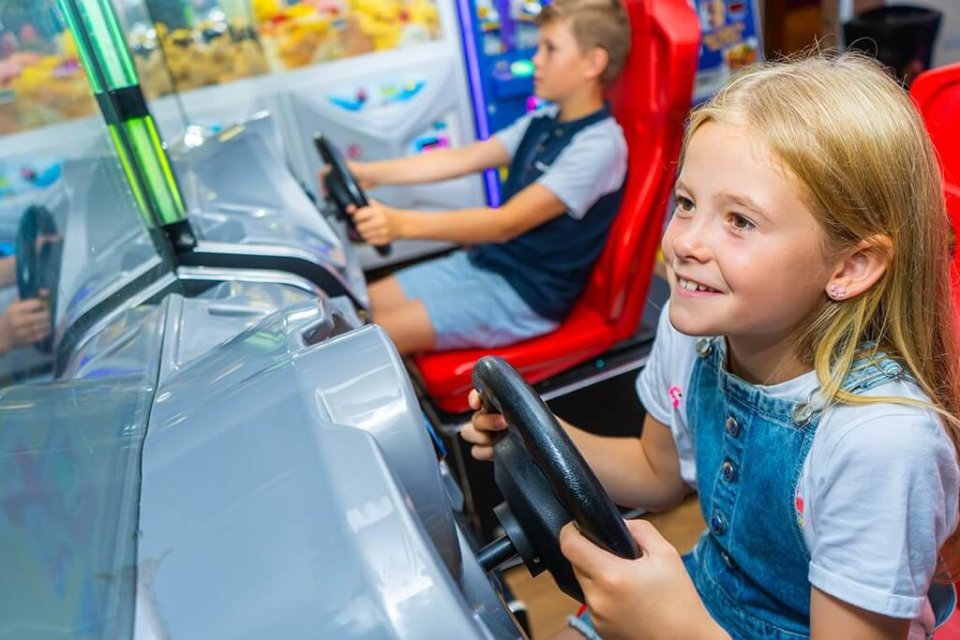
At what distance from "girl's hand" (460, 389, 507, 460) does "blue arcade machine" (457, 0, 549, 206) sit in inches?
90.1

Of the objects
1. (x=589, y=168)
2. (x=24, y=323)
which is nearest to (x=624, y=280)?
(x=589, y=168)

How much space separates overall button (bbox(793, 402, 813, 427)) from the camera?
74 centimetres

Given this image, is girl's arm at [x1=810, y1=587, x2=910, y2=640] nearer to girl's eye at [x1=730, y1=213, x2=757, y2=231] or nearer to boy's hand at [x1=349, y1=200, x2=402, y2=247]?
girl's eye at [x1=730, y1=213, x2=757, y2=231]

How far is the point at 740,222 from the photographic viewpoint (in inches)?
28.0

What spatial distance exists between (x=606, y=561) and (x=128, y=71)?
0.88 metres

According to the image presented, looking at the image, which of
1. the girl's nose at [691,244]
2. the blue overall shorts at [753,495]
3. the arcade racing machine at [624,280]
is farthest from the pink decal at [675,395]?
the arcade racing machine at [624,280]

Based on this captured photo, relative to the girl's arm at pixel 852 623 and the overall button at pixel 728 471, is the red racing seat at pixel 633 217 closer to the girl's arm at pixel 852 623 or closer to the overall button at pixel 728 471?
the overall button at pixel 728 471

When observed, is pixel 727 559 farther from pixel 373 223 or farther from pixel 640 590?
pixel 373 223

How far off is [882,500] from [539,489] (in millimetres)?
287

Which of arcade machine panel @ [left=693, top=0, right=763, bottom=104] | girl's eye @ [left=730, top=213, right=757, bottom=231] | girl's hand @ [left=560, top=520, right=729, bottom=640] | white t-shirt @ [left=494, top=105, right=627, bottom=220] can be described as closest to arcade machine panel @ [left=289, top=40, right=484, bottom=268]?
arcade machine panel @ [left=693, top=0, right=763, bottom=104]

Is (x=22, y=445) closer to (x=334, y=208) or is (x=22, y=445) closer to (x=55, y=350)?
(x=55, y=350)

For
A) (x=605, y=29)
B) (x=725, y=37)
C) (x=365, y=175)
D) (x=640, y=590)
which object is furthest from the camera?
(x=725, y=37)

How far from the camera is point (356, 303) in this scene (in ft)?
4.21

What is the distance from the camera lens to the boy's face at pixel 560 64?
171 centimetres
